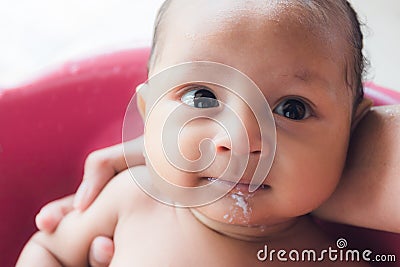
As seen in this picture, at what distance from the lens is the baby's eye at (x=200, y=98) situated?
0.72m

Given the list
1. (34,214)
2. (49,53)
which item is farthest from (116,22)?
(34,214)

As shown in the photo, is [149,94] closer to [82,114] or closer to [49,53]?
[82,114]

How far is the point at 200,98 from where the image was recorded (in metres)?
0.72

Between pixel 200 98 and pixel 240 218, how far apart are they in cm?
15

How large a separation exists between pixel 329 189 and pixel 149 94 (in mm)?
261

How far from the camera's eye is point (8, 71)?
55.4 inches

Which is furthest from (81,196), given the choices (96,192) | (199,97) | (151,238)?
(199,97)

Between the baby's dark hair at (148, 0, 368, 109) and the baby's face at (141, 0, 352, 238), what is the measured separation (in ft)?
0.05

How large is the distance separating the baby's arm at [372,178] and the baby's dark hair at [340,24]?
4 centimetres

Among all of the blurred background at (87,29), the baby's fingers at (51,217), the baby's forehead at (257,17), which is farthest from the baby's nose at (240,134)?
the blurred background at (87,29)

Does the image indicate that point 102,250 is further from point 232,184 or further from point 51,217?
point 232,184

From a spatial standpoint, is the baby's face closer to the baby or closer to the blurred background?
the baby

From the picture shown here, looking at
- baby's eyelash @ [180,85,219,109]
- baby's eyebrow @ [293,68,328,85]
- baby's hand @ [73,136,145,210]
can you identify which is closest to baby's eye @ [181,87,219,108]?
baby's eyelash @ [180,85,219,109]

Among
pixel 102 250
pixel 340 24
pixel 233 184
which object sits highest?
pixel 340 24
